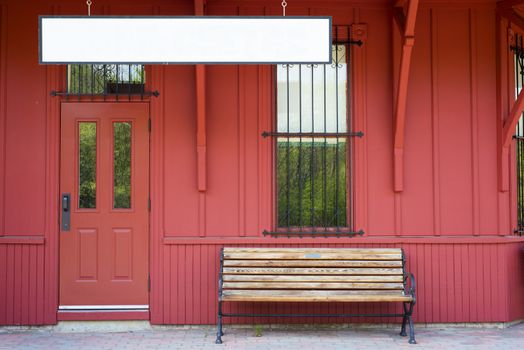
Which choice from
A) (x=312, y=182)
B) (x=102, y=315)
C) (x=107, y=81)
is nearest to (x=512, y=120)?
(x=312, y=182)

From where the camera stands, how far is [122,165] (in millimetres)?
6473

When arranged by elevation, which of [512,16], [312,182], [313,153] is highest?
[512,16]

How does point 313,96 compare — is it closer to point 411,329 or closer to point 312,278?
point 312,278

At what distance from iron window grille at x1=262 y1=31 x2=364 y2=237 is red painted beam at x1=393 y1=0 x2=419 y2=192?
0.46m

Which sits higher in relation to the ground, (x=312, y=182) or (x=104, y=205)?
(x=312, y=182)

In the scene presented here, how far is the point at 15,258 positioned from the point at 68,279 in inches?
23.2

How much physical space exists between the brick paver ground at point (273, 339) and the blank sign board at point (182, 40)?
2786mm

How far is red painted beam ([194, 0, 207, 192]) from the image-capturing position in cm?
606

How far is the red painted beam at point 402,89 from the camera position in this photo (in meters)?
5.93

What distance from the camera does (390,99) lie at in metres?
6.54

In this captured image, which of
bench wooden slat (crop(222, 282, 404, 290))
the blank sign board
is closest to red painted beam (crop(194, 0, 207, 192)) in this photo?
bench wooden slat (crop(222, 282, 404, 290))

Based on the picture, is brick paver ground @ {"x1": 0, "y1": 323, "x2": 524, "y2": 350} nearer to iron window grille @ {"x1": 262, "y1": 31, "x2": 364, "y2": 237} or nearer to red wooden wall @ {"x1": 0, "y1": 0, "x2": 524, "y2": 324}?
red wooden wall @ {"x1": 0, "y1": 0, "x2": 524, "y2": 324}

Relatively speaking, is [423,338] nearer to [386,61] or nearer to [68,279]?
[386,61]

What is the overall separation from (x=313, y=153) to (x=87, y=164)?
244 centimetres
